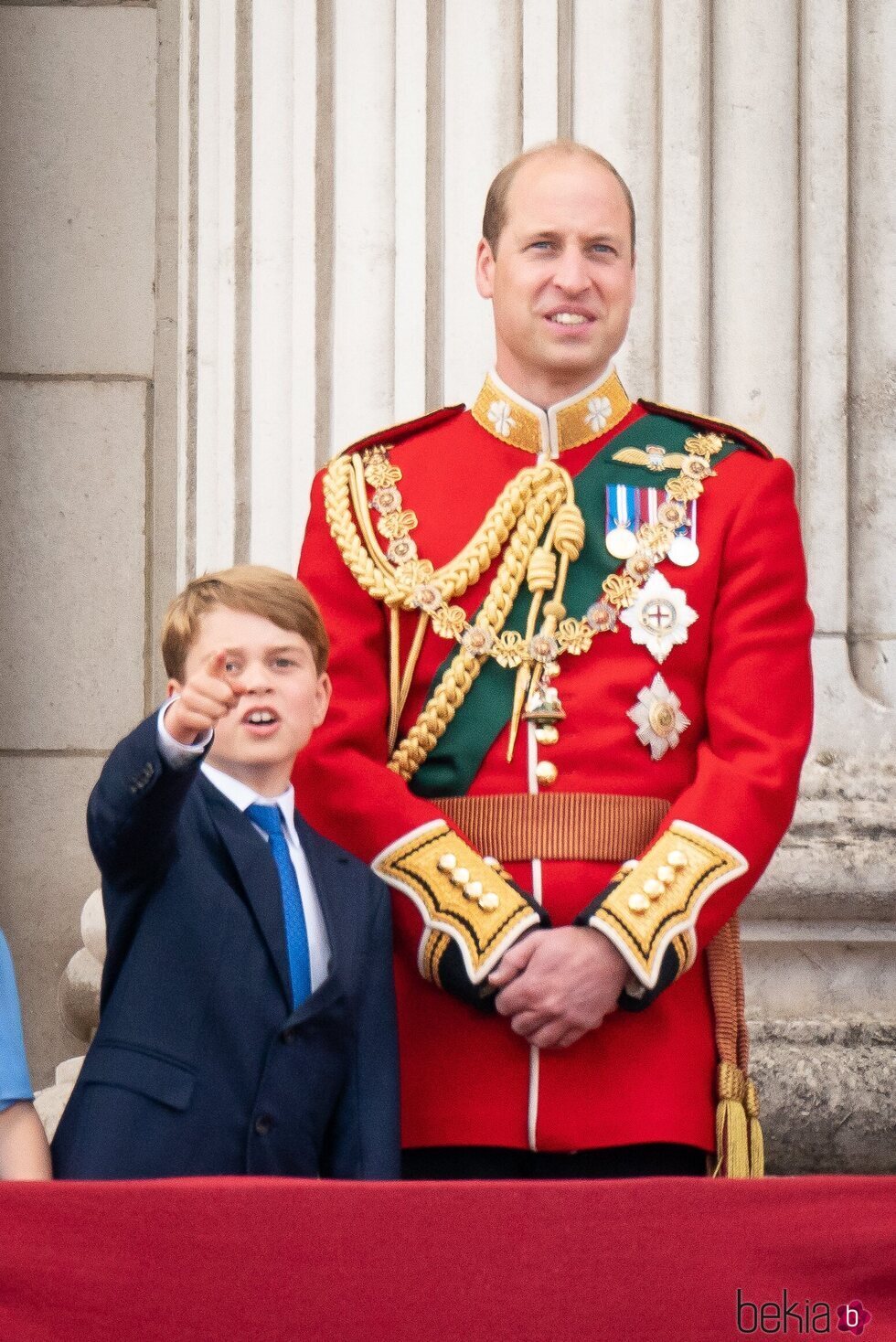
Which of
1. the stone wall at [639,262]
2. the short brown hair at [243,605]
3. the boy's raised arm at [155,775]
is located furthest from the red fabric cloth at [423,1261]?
the stone wall at [639,262]

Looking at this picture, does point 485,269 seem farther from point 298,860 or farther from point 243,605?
point 298,860

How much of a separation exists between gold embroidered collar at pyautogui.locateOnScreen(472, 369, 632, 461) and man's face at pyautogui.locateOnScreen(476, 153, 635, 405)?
0.04 metres

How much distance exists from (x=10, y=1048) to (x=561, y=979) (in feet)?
1.87

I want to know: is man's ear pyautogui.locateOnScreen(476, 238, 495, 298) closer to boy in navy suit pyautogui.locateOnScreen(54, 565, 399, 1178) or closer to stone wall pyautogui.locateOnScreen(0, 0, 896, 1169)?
boy in navy suit pyautogui.locateOnScreen(54, 565, 399, 1178)

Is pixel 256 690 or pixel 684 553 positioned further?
pixel 684 553

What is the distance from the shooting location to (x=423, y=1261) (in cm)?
184

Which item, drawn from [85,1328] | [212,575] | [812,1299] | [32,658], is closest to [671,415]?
[212,575]

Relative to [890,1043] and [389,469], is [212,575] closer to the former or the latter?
[389,469]

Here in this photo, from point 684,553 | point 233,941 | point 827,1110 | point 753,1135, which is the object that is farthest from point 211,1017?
point 827,1110

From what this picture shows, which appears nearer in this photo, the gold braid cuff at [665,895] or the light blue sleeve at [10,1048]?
the light blue sleeve at [10,1048]

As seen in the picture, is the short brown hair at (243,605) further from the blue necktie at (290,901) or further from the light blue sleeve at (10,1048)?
the light blue sleeve at (10,1048)

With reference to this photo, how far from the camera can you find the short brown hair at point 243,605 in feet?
7.57

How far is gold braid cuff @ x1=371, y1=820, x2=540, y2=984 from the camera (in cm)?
236

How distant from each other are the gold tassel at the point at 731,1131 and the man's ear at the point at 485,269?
0.96 meters
